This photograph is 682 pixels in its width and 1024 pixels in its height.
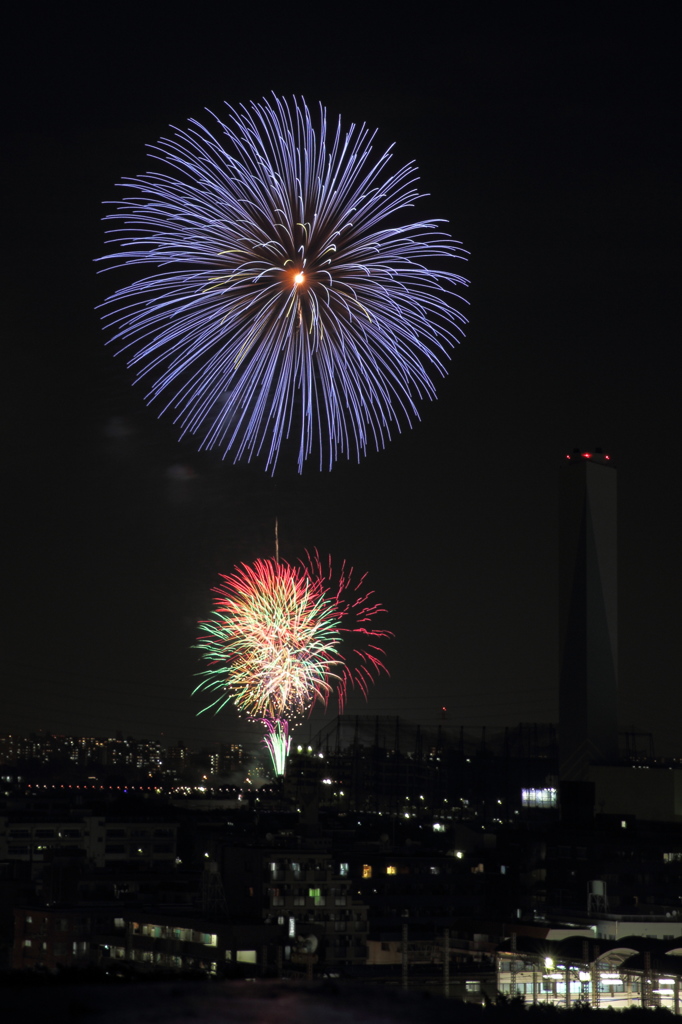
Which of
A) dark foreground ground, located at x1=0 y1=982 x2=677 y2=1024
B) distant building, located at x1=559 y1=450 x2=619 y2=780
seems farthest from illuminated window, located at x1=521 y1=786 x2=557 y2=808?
dark foreground ground, located at x1=0 y1=982 x2=677 y2=1024

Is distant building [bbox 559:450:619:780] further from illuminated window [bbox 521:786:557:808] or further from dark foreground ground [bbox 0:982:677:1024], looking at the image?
dark foreground ground [bbox 0:982:677:1024]

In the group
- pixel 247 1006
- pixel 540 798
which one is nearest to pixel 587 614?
pixel 540 798

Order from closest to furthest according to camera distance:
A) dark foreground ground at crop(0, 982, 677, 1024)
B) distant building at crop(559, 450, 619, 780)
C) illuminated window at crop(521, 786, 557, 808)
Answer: dark foreground ground at crop(0, 982, 677, 1024) → distant building at crop(559, 450, 619, 780) → illuminated window at crop(521, 786, 557, 808)

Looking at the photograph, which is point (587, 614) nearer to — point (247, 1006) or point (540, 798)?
point (540, 798)

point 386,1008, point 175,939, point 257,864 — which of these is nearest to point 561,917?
point 257,864

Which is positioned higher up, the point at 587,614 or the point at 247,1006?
the point at 587,614

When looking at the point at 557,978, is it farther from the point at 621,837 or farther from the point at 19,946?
the point at 621,837

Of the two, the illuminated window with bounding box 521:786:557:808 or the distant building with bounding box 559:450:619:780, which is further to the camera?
the illuminated window with bounding box 521:786:557:808

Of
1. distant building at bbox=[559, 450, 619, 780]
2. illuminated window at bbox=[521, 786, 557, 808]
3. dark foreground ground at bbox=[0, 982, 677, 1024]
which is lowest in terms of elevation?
dark foreground ground at bbox=[0, 982, 677, 1024]

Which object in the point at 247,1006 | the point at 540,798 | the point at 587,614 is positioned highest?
the point at 587,614

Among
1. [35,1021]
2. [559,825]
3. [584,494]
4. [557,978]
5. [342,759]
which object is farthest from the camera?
[342,759]

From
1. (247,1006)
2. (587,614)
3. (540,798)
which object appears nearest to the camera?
(247,1006)
